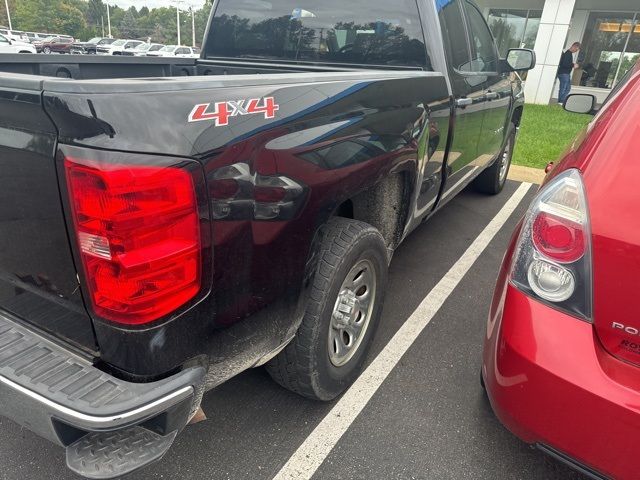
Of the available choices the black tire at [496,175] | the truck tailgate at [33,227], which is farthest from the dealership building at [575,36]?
the truck tailgate at [33,227]

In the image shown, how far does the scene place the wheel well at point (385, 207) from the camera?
8.30ft

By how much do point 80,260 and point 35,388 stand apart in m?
0.39

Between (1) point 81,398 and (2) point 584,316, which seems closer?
(1) point 81,398

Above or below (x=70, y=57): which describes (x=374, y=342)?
below

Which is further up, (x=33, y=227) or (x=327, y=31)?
(x=327, y=31)

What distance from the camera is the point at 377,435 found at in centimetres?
221

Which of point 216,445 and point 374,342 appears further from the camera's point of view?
point 374,342

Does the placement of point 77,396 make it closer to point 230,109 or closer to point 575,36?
Result: point 230,109

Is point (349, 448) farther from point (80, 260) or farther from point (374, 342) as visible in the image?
point (80, 260)

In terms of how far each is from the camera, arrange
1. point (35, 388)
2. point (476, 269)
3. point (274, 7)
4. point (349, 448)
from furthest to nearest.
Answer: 1. point (476, 269)
2. point (274, 7)
3. point (349, 448)
4. point (35, 388)

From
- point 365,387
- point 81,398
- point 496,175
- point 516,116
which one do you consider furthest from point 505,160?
point 81,398

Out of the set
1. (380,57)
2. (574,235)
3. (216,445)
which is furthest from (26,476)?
(380,57)

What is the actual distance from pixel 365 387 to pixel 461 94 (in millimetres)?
2028

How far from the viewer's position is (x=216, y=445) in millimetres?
2146
